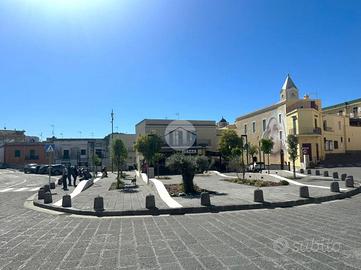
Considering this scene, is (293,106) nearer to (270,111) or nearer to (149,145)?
(270,111)

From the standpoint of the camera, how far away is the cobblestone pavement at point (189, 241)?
572 centimetres

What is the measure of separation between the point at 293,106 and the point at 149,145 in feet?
89.3

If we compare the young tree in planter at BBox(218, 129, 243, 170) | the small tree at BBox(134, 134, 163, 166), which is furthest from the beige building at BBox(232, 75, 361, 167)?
the small tree at BBox(134, 134, 163, 166)

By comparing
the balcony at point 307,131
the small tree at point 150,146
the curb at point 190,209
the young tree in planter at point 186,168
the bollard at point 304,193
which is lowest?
the curb at point 190,209

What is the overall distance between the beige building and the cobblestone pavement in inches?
1308

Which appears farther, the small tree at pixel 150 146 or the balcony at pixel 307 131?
the balcony at pixel 307 131

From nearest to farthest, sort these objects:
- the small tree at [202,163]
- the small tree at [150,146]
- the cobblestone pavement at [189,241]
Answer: the cobblestone pavement at [189,241], the small tree at [202,163], the small tree at [150,146]

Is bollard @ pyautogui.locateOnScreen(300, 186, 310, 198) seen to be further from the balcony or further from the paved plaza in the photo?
the balcony

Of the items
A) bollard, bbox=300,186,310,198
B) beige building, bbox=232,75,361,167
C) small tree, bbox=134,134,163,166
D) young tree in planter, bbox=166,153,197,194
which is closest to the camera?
bollard, bbox=300,186,310,198

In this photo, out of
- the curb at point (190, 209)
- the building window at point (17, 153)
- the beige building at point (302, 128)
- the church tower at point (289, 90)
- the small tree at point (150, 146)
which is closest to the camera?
the curb at point (190, 209)

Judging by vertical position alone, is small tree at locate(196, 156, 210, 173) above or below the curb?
above

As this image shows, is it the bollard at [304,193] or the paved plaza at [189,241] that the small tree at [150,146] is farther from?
the paved plaza at [189,241]

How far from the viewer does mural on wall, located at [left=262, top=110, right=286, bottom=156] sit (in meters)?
48.5

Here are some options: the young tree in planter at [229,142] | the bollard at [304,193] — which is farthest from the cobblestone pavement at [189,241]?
the young tree in planter at [229,142]
